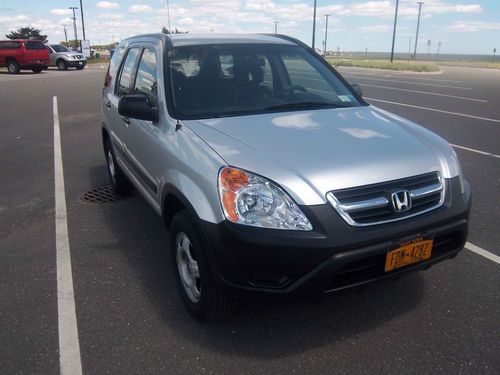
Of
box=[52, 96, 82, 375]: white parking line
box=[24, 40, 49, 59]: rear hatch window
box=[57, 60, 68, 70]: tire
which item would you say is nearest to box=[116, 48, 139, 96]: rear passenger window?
box=[52, 96, 82, 375]: white parking line

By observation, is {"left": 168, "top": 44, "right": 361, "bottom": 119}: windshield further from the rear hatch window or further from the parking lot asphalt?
the rear hatch window

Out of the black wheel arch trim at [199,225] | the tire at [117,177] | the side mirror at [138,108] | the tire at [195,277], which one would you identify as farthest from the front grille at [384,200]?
the tire at [117,177]

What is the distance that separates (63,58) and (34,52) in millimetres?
4891

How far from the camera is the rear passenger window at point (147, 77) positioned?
355 centimetres

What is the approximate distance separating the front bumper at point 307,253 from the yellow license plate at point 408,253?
0.04 meters

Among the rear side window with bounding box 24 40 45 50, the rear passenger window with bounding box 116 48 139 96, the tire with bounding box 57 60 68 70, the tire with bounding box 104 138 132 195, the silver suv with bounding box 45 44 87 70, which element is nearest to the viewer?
the rear passenger window with bounding box 116 48 139 96

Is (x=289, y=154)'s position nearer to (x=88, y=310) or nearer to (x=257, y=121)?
(x=257, y=121)

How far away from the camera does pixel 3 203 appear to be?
5219mm

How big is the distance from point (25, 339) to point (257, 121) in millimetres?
2035

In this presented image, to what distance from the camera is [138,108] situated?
324 centimetres

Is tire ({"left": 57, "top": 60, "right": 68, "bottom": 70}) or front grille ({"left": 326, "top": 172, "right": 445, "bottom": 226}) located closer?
front grille ({"left": 326, "top": 172, "right": 445, "bottom": 226})

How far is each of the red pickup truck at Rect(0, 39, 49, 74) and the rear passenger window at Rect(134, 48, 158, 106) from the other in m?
26.8

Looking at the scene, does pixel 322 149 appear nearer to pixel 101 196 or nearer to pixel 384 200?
pixel 384 200

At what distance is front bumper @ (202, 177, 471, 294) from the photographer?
232 cm
